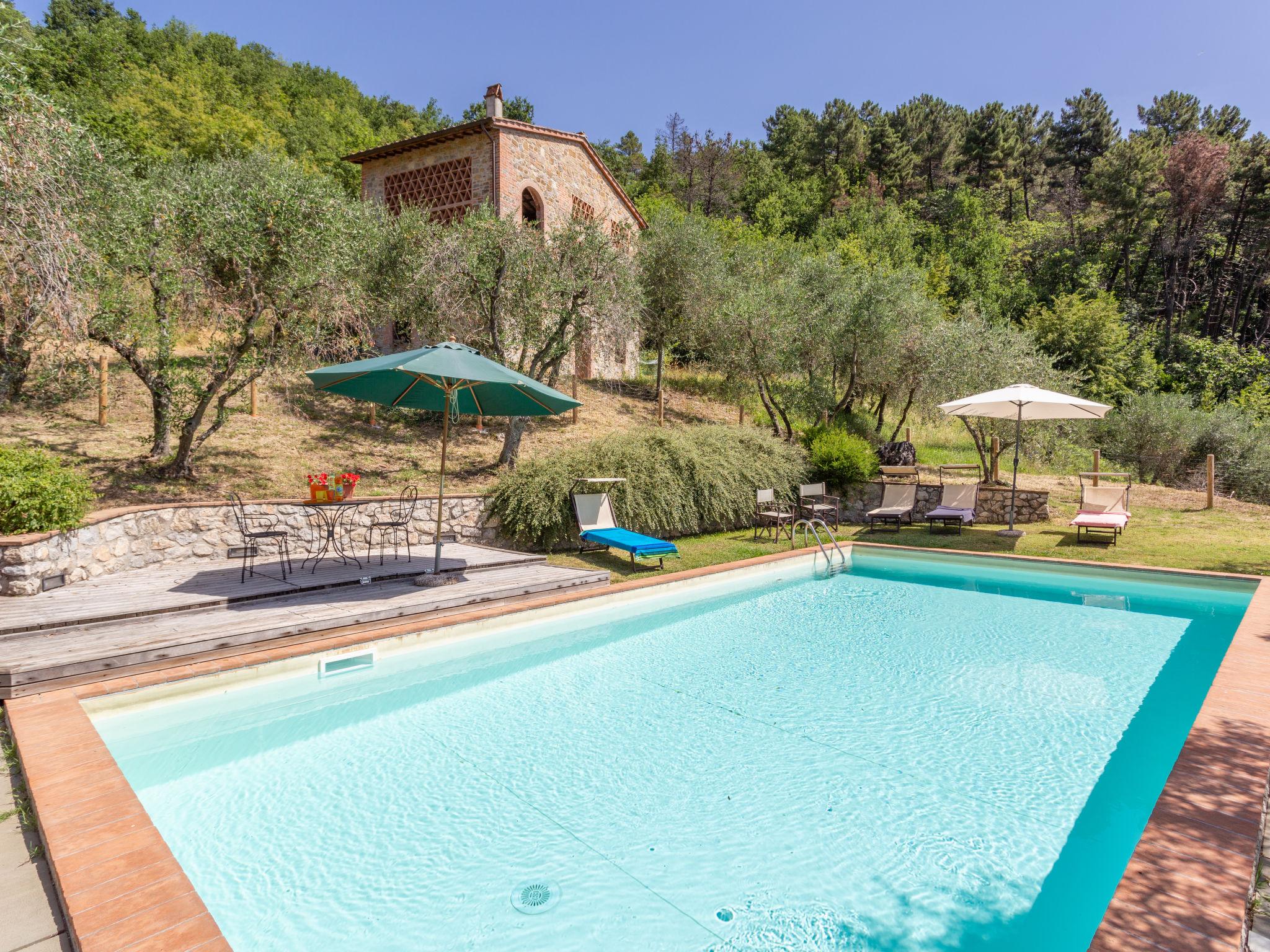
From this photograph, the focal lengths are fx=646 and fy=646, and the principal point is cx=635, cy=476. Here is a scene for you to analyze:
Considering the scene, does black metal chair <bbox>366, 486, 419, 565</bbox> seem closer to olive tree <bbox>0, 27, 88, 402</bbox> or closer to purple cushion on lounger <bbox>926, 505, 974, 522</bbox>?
olive tree <bbox>0, 27, 88, 402</bbox>

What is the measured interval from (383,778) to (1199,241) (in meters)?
43.4

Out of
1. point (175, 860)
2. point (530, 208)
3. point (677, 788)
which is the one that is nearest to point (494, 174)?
point (530, 208)

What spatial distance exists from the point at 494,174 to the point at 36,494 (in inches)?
611

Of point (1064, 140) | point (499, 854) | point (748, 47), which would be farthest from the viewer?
point (1064, 140)

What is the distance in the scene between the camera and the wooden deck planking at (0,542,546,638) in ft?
18.1

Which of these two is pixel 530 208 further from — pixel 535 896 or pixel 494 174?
pixel 535 896

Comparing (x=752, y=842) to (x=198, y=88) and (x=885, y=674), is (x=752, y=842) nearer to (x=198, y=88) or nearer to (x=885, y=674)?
(x=885, y=674)

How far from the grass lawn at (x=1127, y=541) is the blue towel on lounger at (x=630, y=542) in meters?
0.39

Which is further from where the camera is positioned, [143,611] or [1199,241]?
[1199,241]

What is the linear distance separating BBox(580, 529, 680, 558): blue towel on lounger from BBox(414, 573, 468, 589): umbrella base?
2.40 meters

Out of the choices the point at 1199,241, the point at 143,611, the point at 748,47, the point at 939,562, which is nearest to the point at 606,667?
the point at 143,611

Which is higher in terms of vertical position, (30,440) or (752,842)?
(30,440)

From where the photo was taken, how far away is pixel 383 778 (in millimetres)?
4062

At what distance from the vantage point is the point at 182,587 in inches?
264
